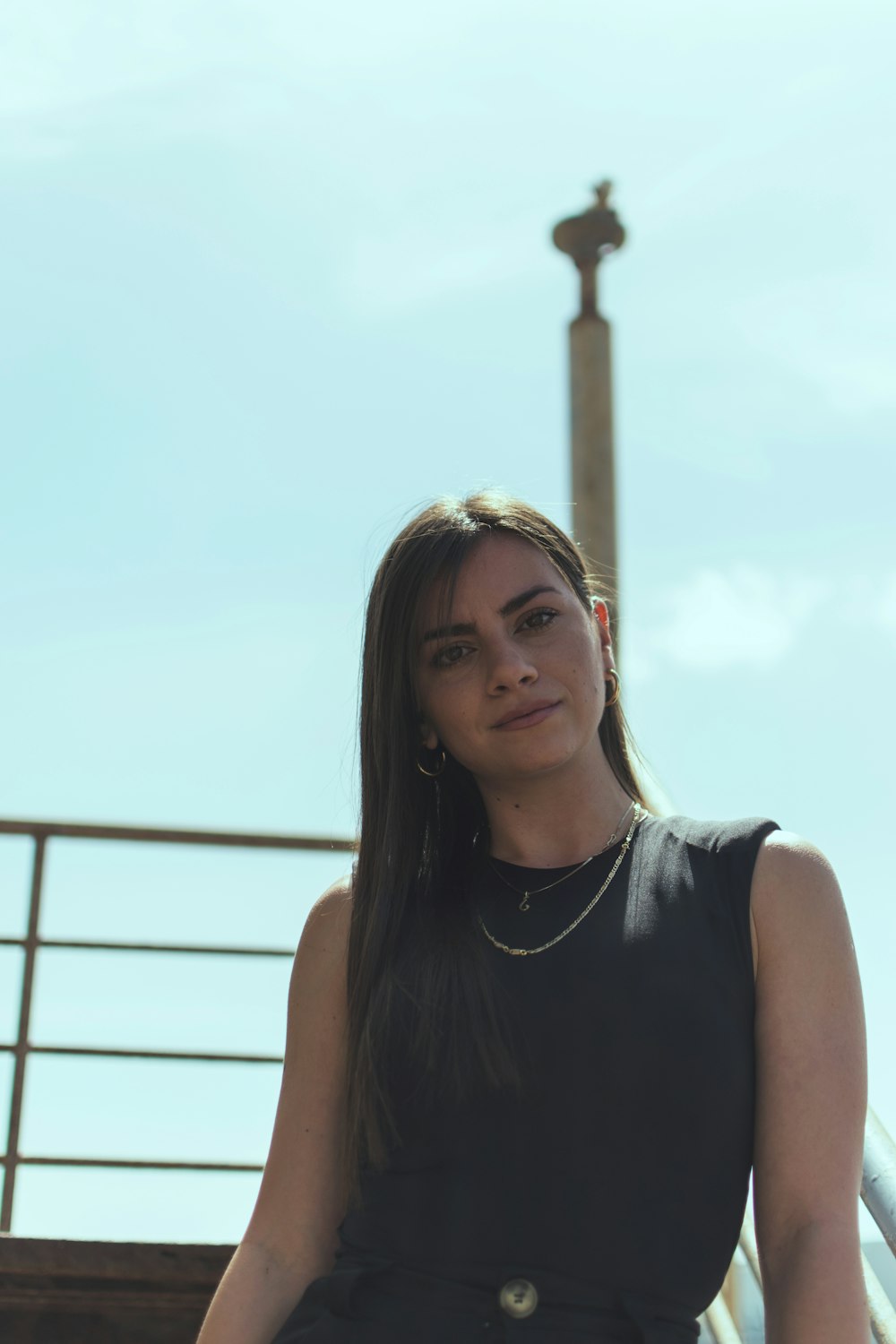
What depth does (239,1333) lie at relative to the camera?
1.86 meters

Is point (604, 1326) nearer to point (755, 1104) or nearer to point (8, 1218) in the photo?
point (755, 1104)

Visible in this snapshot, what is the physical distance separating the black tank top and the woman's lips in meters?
0.31

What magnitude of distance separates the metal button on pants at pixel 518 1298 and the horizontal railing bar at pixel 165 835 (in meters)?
2.64

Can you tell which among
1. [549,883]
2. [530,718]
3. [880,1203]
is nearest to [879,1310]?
[880,1203]

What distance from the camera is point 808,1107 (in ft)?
5.56

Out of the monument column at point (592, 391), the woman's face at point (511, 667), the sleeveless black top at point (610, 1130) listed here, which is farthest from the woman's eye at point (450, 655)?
the monument column at point (592, 391)

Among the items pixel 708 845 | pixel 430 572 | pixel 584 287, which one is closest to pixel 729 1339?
pixel 708 845

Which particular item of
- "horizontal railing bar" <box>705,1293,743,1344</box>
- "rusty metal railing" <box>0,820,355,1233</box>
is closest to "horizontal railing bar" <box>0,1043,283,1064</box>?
"rusty metal railing" <box>0,820,355,1233</box>

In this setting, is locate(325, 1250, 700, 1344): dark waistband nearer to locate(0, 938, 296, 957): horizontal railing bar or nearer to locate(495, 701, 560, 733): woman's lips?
locate(495, 701, 560, 733): woman's lips

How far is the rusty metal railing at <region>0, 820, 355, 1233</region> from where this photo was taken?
381cm

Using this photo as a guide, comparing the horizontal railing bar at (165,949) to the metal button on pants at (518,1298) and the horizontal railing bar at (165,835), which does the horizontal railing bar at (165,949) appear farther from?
the metal button on pants at (518,1298)

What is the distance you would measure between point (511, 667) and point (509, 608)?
0.12 m

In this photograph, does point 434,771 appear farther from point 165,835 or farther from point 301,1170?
point 165,835

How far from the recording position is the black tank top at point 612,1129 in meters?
1.68
